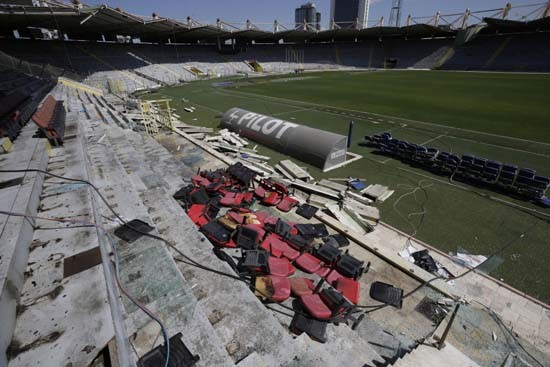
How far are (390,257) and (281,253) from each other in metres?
2.34

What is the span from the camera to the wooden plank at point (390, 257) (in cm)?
457

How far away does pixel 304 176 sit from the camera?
8.92m

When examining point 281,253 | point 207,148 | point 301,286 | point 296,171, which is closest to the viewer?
point 301,286

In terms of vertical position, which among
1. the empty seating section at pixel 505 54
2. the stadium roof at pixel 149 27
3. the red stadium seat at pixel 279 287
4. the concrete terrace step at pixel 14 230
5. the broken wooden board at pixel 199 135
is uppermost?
the stadium roof at pixel 149 27

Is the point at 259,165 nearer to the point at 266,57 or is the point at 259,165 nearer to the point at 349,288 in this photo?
the point at 349,288

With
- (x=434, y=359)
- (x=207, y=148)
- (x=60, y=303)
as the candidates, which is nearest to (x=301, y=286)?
(x=434, y=359)

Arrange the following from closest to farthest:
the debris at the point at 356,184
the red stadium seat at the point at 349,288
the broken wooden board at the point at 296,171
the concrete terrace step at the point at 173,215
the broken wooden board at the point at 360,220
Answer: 1. the concrete terrace step at the point at 173,215
2. the red stadium seat at the point at 349,288
3. the broken wooden board at the point at 360,220
4. the debris at the point at 356,184
5. the broken wooden board at the point at 296,171

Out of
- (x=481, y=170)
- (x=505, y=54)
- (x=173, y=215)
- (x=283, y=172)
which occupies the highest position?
(x=505, y=54)

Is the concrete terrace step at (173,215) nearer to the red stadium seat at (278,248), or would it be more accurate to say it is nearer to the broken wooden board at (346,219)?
the red stadium seat at (278,248)

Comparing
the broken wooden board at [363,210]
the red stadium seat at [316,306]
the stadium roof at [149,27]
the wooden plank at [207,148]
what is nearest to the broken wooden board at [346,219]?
the broken wooden board at [363,210]

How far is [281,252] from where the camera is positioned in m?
5.13

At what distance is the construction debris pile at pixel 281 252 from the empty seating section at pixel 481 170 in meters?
5.44

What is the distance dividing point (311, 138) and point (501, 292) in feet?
24.4

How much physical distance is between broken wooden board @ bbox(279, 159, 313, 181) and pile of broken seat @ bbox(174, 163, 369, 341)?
4.96 feet
